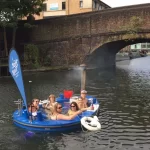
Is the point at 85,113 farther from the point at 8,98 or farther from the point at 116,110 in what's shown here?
the point at 8,98

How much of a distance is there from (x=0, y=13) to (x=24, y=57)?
22.9ft

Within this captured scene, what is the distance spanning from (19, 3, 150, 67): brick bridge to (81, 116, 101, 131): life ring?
24.3 meters

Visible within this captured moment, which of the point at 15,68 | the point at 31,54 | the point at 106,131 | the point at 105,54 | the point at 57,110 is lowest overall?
the point at 106,131

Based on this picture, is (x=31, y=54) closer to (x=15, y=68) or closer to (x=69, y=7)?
(x=69, y=7)

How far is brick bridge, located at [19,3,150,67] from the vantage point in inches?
1449

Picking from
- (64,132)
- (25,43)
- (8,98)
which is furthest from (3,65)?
(64,132)

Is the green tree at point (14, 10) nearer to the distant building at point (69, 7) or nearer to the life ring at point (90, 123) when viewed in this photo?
the distant building at point (69, 7)

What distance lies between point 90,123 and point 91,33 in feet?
93.2

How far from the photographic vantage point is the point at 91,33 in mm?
41125

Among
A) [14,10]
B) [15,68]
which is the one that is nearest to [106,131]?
[15,68]

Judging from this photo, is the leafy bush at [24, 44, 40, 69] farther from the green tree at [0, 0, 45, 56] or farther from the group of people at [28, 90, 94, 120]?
the group of people at [28, 90, 94, 120]

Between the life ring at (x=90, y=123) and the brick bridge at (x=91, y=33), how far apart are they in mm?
24338

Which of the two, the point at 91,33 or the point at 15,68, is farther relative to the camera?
the point at 91,33

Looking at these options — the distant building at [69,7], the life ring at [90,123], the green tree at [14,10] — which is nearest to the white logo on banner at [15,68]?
the life ring at [90,123]
